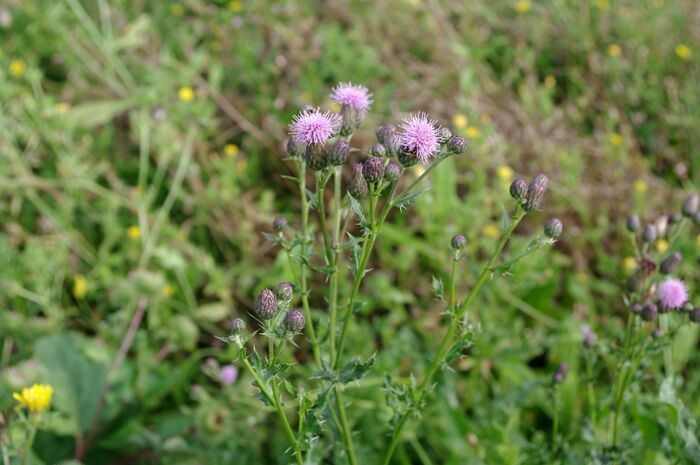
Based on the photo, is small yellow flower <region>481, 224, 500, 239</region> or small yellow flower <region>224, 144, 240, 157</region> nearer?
small yellow flower <region>481, 224, 500, 239</region>

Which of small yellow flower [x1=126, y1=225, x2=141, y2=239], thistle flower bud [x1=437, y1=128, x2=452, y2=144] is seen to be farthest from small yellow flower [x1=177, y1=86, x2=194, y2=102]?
thistle flower bud [x1=437, y1=128, x2=452, y2=144]

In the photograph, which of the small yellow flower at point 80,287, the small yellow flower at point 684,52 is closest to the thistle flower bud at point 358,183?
the small yellow flower at point 80,287

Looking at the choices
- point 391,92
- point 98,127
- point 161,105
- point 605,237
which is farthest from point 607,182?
point 98,127

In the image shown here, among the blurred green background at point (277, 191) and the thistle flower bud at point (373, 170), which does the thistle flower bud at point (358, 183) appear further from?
the blurred green background at point (277, 191)

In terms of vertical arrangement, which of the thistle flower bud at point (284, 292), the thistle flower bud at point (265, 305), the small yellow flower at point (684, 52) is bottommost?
the thistle flower bud at point (265, 305)

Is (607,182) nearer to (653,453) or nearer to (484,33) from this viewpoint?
(484,33)

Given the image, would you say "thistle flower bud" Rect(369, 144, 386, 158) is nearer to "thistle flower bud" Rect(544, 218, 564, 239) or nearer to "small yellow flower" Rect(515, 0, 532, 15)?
"thistle flower bud" Rect(544, 218, 564, 239)
